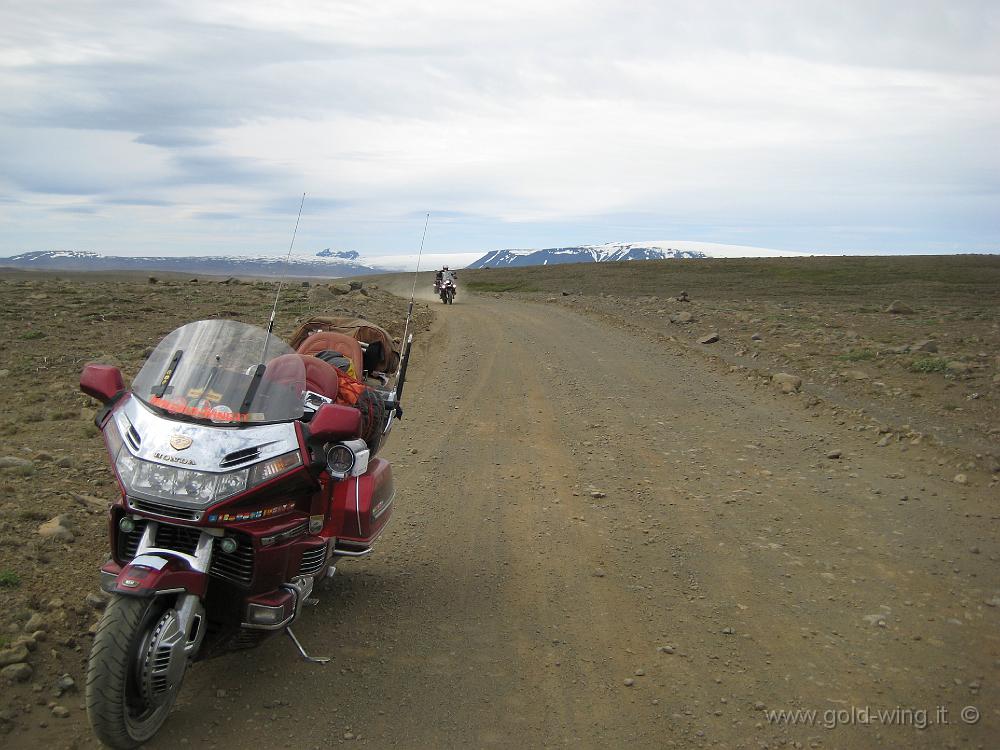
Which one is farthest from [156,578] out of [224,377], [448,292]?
[448,292]

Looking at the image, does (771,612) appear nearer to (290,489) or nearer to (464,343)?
(290,489)

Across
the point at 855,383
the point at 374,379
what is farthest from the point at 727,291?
the point at 374,379

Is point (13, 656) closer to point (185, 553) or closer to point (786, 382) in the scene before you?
point (185, 553)

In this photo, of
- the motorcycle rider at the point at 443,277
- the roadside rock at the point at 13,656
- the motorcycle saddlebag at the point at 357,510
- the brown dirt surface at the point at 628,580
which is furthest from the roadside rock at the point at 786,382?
the motorcycle rider at the point at 443,277

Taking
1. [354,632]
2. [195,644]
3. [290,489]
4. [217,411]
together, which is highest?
[217,411]

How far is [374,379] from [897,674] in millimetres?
4233

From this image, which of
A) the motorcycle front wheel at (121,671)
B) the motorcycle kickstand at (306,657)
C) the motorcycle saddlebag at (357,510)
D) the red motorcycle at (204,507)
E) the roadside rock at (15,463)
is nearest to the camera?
the motorcycle front wheel at (121,671)

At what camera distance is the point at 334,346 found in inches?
235

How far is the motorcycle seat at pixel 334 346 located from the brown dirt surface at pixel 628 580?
1581mm

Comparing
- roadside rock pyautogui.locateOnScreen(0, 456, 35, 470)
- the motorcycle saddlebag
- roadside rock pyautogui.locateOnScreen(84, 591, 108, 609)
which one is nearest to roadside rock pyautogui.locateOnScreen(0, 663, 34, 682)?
roadside rock pyautogui.locateOnScreen(84, 591, 108, 609)

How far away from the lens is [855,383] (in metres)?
12.4

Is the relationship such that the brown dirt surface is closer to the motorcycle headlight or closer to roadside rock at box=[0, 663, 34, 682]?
roadside rock at box=[0, 663, 34, 682]

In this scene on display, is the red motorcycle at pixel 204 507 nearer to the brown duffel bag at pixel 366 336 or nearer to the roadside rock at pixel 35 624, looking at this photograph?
the roadside rock at pixel 35 624

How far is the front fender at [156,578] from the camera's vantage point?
3496 mm
